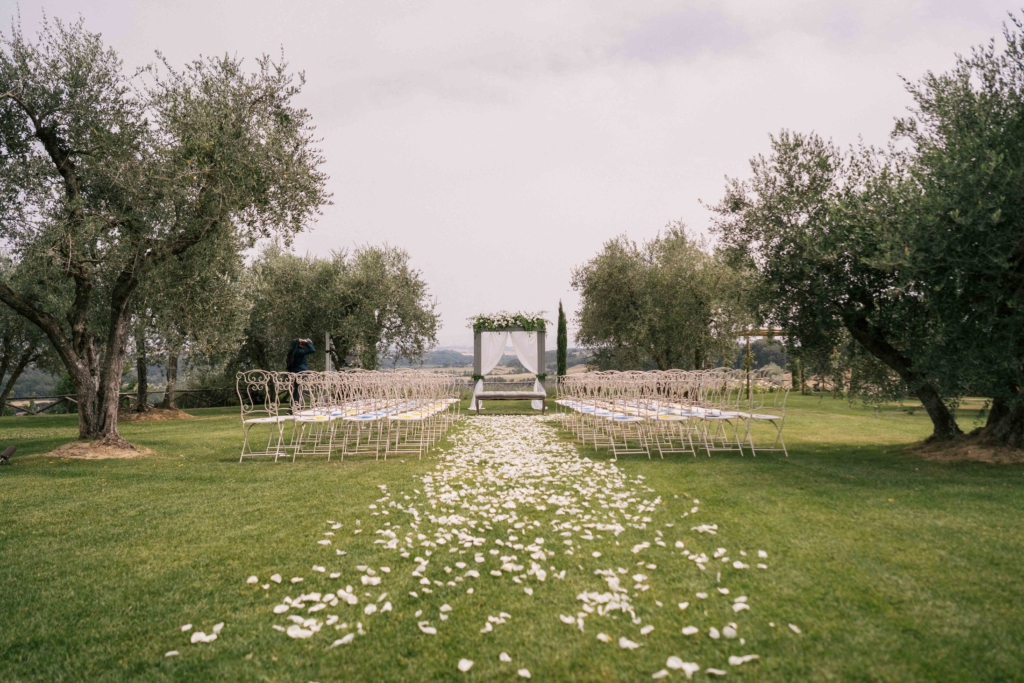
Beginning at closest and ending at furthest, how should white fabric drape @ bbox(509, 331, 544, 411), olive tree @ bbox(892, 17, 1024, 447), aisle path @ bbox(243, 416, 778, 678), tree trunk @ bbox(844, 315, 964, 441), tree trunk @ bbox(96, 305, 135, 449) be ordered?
aisle path @ bbox(243, 416, 778, 678) < olive tree @ bbox(892, 17, 1024, 447) < tree trunk @ bbox(844, 315, 964, 441) < tree trunk @ bbox(96, 305, 135, 449) < white fabric drape @ bbox(509, 331, 544, 411)

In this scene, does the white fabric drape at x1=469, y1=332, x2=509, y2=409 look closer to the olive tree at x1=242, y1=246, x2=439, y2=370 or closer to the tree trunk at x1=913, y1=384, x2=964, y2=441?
the olive tree at x1=242, y1=246, x2=439, y2=370

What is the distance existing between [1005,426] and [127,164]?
1368 centimetres

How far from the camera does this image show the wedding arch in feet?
65.1

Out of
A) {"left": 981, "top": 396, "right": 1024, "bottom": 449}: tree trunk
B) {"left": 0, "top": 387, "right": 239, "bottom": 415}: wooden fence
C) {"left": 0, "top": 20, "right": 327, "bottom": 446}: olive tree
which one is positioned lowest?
{"left": 0, "top": 387, "right": 239, "bottom": 415}: wooden fence

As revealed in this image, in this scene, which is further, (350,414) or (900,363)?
(350,414)

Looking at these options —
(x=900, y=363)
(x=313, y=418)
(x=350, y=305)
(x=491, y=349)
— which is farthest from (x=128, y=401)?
(x=900, y=363)

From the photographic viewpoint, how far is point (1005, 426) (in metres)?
7.99

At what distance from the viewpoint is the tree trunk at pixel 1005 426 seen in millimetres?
7859

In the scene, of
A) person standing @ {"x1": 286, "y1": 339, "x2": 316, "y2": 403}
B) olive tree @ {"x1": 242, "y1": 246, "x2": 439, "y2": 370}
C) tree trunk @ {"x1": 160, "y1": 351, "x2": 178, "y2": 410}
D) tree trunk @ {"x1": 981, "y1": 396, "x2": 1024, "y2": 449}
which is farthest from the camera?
olive tree @ {"x1": 242, "y1": 246, "x2": 439, "y2": 370}

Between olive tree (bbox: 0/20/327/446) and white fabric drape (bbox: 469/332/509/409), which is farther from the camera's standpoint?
white fabric drape (bbox: 469/332/509/409)

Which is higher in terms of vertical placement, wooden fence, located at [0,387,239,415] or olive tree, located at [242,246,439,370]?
olive tree, located at [242,246,439,370]

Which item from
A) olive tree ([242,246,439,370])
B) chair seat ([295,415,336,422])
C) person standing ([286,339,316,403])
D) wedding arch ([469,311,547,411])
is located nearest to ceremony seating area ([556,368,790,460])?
chair seat ([295,415,336,422])

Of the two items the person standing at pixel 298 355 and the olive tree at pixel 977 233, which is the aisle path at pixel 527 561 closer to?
the olive tree at pixel 977 233

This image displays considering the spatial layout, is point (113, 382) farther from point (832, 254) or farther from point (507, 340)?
point (507, 340)
